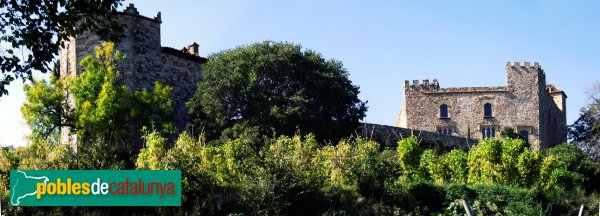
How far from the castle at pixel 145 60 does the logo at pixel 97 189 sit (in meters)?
13.1

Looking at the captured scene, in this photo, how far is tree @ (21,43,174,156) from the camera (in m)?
30.5

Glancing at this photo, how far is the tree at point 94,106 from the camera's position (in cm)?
3045

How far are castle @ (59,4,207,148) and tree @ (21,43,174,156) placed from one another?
3.91 ft

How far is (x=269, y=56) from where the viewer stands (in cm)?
3409

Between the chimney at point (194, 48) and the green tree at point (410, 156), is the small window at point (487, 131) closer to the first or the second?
the chimney at point (194, 48)

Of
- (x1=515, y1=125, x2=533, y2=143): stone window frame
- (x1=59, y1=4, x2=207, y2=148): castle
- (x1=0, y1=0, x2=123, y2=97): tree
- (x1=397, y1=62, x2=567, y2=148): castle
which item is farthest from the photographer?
(x1=397, y1=62, x2=567, y2=148): castle

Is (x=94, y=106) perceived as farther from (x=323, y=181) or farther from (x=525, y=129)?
(x=525, y=129)

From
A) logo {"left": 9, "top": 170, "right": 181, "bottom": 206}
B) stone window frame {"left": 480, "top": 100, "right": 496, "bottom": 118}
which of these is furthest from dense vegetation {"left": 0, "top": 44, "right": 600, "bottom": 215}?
stone window frame {"left": 480, "top": 100, "right": 496, "bottom": 118}

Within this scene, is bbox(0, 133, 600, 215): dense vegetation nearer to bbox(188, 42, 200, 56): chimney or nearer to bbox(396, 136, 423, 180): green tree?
bbox(396, 136, 423, 180): green tree

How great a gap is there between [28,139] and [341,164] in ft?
46.8

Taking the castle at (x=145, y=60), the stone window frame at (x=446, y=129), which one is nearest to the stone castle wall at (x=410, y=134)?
the stone window frame at (x=446, y=129)

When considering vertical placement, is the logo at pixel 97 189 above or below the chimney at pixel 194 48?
below

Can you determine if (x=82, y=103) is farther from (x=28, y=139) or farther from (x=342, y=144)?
(x=342, y=144)

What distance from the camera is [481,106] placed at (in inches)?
1965
